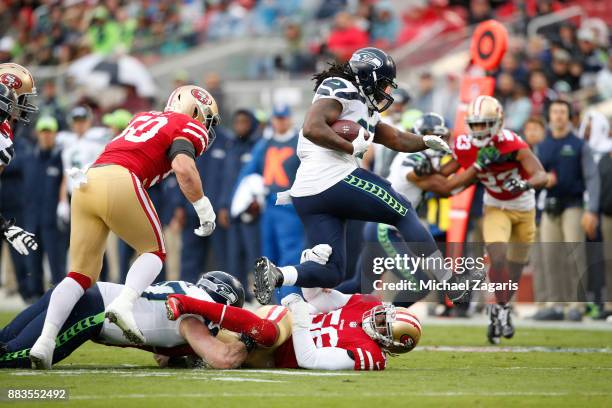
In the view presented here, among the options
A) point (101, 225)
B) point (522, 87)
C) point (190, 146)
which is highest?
point (522, 87)

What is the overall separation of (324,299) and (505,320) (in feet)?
8.21

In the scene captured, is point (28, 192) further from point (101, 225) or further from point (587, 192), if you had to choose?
point (101, 225)

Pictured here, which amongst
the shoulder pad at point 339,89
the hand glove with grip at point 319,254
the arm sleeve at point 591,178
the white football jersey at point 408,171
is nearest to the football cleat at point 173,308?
the hand glove with grip at point 319,254


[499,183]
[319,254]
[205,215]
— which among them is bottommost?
[319,254]

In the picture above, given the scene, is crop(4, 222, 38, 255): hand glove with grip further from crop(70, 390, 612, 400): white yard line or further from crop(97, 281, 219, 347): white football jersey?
crop(70, 390, 612, 400): white yard line

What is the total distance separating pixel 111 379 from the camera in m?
6.93

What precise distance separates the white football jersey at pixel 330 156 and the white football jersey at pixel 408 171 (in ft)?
7.07

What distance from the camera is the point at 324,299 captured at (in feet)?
26.2

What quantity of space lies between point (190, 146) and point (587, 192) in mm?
6089

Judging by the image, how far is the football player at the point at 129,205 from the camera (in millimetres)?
7273

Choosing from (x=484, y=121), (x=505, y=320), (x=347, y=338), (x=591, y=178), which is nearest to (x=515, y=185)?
(x=484, y=121)

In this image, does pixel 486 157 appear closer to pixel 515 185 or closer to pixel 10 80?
pixel 515 185

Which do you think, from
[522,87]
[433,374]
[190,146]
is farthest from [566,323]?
[190,146]

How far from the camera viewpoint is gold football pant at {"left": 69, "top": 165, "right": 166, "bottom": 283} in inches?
292
